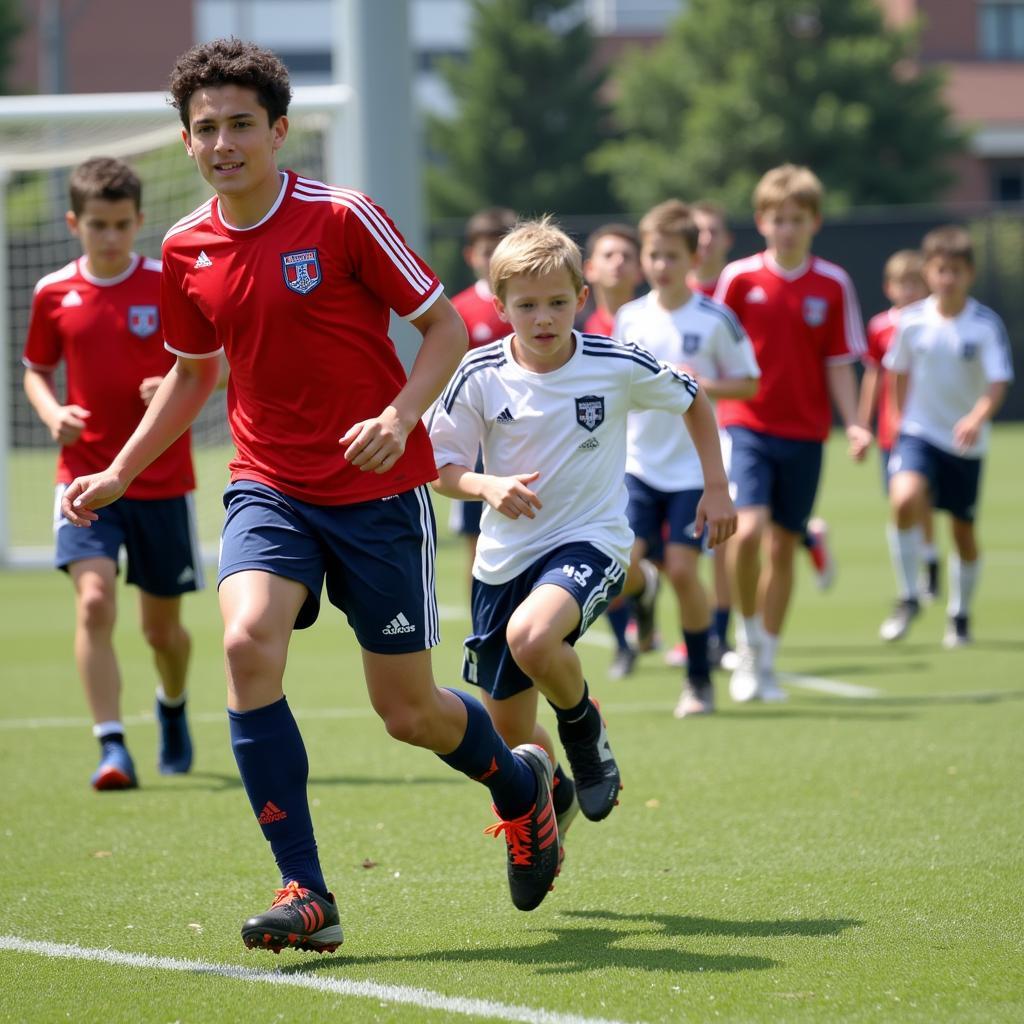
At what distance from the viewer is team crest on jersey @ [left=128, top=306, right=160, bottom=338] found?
6.99 meters

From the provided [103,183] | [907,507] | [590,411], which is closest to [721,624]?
[907,507]

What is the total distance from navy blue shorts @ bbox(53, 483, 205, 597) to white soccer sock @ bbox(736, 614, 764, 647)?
2.82 metres

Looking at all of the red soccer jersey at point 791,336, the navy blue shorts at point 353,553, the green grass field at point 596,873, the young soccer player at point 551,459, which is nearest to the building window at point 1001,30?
the red soccer jersey at point 791,336

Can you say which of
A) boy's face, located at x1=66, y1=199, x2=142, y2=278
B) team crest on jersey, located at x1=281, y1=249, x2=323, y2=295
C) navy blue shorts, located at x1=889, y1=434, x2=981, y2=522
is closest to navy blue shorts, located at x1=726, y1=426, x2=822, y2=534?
navy blue shorts, located at x1=889, y1=434, x2=981, y2=522

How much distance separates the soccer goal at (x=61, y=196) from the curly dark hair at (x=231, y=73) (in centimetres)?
833

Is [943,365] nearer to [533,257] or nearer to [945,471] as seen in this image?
[945,471]

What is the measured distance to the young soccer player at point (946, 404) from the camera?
10.3 m

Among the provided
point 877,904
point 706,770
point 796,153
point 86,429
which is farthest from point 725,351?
point 796,153

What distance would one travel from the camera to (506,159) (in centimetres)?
5106

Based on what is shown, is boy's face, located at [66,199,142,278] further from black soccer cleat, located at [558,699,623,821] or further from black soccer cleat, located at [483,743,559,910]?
black soccer cleat, located at [483,743,559,910]

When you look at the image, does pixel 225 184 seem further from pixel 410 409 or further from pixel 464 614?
pixel 464 614

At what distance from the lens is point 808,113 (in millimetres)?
47719

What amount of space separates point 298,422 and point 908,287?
9.36 m

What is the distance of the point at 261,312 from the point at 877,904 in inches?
89.0
